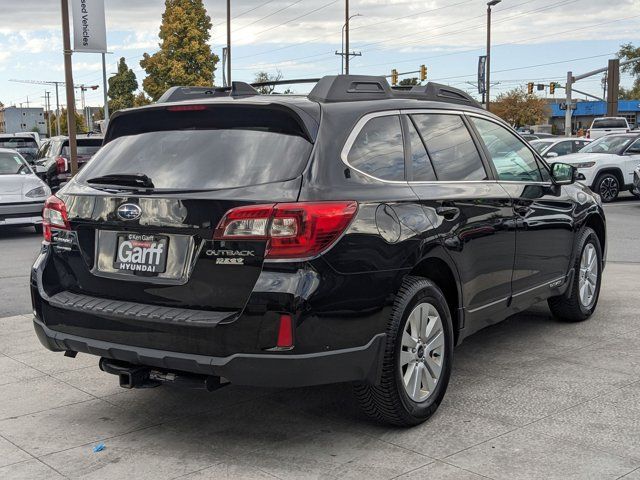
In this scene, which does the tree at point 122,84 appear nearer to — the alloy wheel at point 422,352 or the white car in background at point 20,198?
the white car in background at point 20,198

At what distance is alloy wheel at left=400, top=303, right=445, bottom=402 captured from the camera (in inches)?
167

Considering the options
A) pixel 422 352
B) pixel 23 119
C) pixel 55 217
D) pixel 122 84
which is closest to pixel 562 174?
pixel 422 352

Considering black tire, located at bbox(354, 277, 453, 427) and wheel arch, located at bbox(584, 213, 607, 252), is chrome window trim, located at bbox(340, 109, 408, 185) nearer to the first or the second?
black tire, located at bbox(354, 277, 453, 427)

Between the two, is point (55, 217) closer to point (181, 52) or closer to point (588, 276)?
point (588, 276)

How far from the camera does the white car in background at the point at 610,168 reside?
20.0 m

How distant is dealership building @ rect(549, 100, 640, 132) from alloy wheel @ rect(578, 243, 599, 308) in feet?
297

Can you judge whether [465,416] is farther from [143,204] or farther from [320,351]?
[143,204]

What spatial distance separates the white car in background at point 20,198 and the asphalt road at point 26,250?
37 cm

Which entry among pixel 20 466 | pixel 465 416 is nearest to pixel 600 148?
pixel 465 416

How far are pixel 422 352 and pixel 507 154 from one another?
1.93 meters

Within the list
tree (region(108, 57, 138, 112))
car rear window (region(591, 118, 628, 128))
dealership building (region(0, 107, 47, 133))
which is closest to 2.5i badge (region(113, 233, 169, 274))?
car rear window (region(591, 118, 628, 128))

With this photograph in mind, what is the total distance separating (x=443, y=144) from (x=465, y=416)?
163 centimetres

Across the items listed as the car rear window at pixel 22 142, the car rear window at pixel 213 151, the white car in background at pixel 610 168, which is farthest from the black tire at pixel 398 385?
the car rear window at pixel 22 142

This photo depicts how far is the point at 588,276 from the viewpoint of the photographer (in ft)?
22.1
